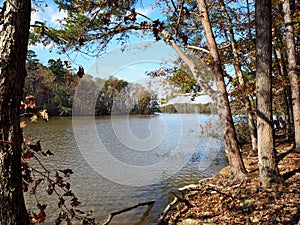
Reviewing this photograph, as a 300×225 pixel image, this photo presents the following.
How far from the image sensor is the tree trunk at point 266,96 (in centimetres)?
457

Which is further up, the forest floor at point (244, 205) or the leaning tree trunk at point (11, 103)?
the leaning tree trunk at point (11, 103)

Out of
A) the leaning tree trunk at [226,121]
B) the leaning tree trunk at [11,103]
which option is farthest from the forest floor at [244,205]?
the leaning tree trunk at [11,103]

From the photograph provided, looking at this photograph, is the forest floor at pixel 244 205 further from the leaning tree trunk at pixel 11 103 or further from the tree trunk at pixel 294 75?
the leaning tree trunk at pixel 11 103

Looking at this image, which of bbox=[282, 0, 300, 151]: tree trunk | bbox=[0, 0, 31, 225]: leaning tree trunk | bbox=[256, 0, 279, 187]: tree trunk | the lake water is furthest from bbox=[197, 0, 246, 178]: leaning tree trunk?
bbox=[0, 0, 31, 225]: leaning tree trunk

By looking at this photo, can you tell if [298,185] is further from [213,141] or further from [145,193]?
[213,141]

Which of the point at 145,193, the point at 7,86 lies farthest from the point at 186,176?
the point at 7,86

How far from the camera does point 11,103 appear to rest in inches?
67.9

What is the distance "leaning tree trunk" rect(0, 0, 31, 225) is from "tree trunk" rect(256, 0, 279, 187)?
4.23 meters

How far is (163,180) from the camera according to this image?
8.20 m

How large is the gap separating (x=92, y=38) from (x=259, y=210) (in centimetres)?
535

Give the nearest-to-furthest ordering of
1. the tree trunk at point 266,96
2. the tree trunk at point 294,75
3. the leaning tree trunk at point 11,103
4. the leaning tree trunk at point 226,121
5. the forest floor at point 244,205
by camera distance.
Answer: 1. the leaning tree trunk at point 11,103
2. the forest floor at point 244,205
3. the tree trunk at point 266,96
4. the leaning tree trunk at point 226,121
5. the tree trunk at point 294,75

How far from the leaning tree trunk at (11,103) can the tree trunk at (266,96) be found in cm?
423

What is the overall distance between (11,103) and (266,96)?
4.36 meters

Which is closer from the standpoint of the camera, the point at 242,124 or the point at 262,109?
the point at 262,109
